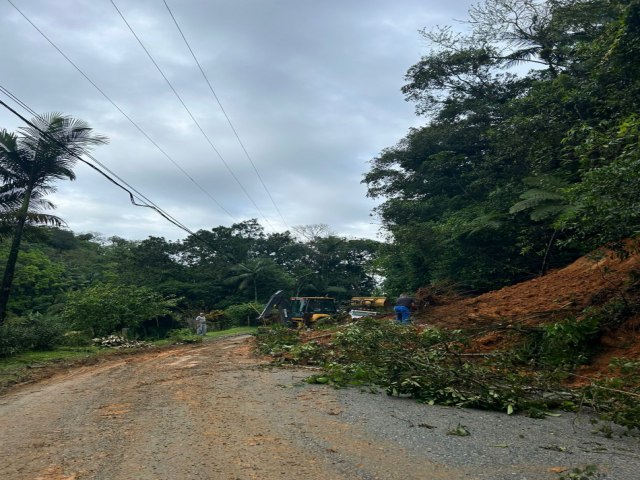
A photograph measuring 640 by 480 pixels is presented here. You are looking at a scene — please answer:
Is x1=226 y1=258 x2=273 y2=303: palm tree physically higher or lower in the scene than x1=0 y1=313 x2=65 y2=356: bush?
higher

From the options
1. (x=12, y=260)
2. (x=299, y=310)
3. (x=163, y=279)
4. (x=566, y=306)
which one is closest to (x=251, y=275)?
(x=163, y=279)

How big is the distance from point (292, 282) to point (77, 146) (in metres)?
34.9

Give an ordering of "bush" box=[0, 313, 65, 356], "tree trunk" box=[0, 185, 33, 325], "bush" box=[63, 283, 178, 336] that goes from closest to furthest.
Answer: "bush" box=[0, 313, 65, 356] < "tree trunk" box=[0, 185, 33, 325] < "bush" box=[63, 283, 178, 336]

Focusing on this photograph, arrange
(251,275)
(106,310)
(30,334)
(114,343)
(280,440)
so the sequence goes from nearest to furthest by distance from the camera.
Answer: (280,440) → (30,334) → (114,343) → (106,310) → (251,275)

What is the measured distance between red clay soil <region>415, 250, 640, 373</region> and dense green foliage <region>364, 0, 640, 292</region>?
838 mm

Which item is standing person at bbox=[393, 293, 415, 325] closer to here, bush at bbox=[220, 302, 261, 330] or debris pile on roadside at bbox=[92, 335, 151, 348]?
debris pile on roadside at bbox=[92, 335, 151, 348]

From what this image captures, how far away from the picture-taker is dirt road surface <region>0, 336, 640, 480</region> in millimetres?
4016

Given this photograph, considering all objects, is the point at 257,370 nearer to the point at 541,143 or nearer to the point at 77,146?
the point at 77,146

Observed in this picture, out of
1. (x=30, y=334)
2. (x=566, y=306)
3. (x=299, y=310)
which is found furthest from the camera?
(x=299, y=310)

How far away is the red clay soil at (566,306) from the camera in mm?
8266

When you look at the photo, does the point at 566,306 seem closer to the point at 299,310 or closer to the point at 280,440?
the point at 280,440

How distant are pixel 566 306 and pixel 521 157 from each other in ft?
41.5

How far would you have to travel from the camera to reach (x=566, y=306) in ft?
31.4

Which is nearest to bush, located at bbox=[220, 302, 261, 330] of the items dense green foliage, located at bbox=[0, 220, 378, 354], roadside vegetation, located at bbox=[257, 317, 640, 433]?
dense green foliage, located at bbox=[0, 220, 378, 354]
